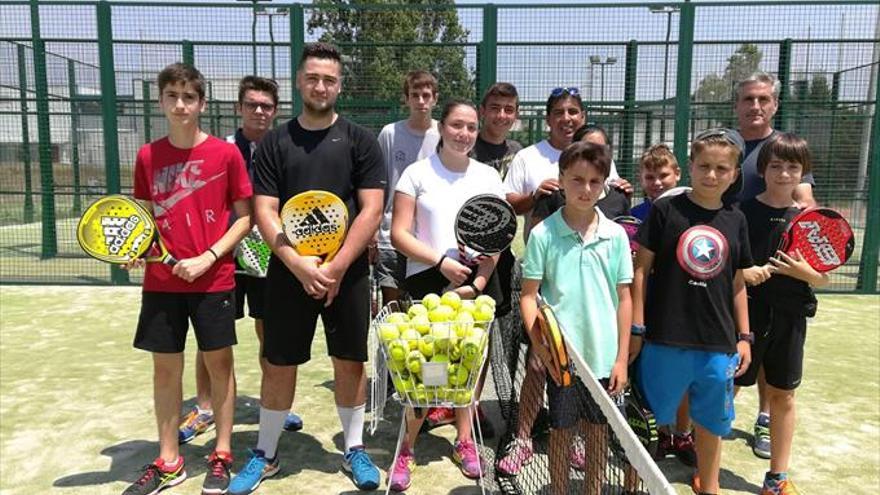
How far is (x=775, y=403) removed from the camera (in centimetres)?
329

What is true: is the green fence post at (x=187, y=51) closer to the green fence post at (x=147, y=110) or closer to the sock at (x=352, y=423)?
the green fence post at (x=147, y=110)

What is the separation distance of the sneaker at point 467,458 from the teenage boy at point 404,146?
3.54 feet

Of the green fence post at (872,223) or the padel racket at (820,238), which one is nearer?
the padel racket at (820,238)

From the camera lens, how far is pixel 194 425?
3971 millimetres

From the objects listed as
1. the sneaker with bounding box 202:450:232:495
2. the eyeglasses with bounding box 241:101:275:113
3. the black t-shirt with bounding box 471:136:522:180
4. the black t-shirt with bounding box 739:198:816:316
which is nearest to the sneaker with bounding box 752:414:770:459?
the black t-shirt with bounding box 739:198:816:316

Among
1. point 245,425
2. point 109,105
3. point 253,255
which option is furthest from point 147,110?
point 245,425

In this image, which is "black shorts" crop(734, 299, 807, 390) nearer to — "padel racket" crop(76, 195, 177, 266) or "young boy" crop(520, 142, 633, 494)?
"young boy" crop(520, 142, 633, 494)

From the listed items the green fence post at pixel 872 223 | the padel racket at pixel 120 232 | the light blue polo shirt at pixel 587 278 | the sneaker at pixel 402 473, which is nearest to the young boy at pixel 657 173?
the light blue polo shirt at pixel 587 278

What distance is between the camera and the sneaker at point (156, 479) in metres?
3.20

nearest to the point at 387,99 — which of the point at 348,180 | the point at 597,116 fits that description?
the point at 597,116

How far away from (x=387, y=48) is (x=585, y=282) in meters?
6.48

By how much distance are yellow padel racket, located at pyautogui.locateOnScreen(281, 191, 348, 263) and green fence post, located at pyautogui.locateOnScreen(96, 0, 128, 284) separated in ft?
21.1

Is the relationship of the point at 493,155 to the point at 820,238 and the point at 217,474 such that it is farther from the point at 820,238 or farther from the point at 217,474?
the point at 217,474

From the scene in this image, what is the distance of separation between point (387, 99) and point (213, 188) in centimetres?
563
